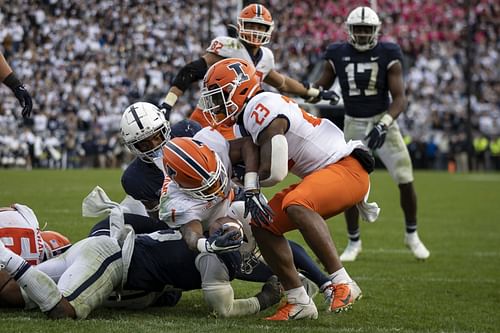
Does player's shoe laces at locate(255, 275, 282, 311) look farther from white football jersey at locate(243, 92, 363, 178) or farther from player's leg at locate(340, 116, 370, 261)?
player's leg at locate(340, 116, 370, 261)

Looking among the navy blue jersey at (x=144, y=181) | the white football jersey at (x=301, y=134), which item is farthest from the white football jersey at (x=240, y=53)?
the white football jersey at (x=301, y=134)

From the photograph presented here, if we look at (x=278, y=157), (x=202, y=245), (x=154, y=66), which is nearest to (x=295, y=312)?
(x=202, y=245)

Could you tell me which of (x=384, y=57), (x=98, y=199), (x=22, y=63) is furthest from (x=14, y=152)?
(x=98, y=199)

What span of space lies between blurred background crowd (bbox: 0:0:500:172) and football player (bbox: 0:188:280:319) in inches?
571

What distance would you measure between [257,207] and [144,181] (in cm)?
99

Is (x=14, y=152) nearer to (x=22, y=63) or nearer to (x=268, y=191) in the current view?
(x=22, y=63)

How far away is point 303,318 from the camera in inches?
187

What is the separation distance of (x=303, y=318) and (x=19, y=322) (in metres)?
1.46

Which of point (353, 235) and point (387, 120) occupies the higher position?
point (387, 120)

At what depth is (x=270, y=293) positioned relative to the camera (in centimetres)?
504

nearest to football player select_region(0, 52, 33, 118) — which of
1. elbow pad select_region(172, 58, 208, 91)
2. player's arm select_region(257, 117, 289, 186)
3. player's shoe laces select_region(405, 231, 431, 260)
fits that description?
elbow pad select_region(172, 58, 208, 91)

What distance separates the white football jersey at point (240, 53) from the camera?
7250 millimetres

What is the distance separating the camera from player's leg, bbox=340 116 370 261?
299 inches

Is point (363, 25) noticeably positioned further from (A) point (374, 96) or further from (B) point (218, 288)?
(B) point (218, 288)
